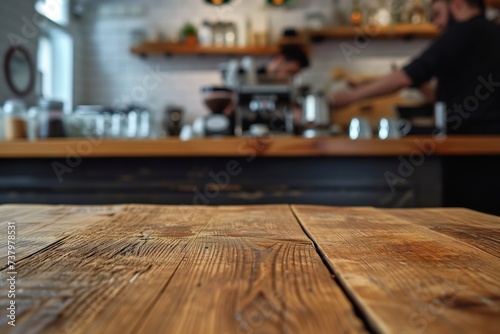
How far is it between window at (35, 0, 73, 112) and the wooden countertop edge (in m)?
2.10

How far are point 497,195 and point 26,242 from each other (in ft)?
6.11

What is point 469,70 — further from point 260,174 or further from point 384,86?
point 260,174

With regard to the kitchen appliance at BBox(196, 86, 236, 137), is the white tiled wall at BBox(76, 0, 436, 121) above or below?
above

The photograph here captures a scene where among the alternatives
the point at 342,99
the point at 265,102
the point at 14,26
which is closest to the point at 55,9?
the point at 14,26

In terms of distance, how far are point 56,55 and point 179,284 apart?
4.10m

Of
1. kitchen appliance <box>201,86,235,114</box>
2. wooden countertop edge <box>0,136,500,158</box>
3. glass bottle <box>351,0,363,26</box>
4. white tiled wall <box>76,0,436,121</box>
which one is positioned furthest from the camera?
white tiled wall <box>76,0,436,121</box>

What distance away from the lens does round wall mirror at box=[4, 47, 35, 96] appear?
307 cm

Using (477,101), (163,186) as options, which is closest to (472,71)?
(477,101)

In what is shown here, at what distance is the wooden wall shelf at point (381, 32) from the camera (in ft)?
12.8

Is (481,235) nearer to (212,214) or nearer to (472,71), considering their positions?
(212,214)

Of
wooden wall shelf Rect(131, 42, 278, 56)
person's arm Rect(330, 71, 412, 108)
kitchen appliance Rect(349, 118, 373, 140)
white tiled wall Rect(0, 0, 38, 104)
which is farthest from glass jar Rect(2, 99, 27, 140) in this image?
wooden wall shelf Rect(131, 42, 278, 56)

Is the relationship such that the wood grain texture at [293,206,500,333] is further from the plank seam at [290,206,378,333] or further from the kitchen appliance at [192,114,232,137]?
the kitchen appliance at [192,114,232,137]

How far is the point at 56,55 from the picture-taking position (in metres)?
4.02

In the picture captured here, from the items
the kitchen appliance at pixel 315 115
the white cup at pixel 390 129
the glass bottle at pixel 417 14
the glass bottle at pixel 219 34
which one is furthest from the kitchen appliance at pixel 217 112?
the glass bottle at pixel 417 14
